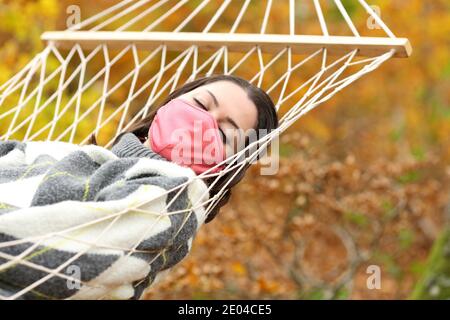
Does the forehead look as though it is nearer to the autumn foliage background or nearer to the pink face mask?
the pink face mask

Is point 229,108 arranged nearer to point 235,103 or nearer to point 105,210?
point 235,103

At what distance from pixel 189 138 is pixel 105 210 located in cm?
40

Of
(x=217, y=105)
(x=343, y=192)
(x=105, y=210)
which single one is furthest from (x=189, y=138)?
(x=343, y=192)

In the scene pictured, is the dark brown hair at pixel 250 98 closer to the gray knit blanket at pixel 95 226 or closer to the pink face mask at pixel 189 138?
the pink face mask at pixel 189 138

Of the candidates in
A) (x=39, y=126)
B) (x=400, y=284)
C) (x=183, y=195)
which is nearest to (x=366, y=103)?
(x=400, y=284)

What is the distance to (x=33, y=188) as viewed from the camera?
143 centimetres

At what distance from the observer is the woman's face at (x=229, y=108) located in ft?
5.54

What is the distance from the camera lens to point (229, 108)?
171 centimetres

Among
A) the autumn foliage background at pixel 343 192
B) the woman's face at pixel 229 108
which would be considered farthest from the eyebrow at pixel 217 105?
the autumn foliage background at pixel 343 192

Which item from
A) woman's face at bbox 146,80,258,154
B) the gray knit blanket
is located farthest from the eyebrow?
the gray knit blanket

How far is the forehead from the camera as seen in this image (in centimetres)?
171

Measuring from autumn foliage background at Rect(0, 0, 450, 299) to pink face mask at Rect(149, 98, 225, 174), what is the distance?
673 mm

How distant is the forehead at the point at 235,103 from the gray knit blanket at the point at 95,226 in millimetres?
281
